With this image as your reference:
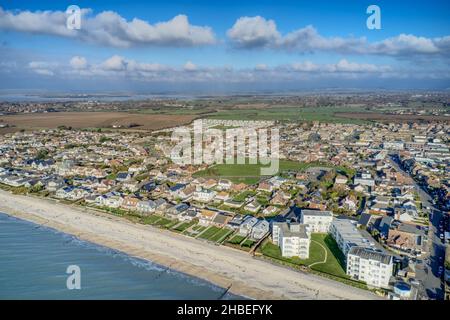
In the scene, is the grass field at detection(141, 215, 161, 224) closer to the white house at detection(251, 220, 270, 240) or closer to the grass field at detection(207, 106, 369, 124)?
the white house at detection(251, 220, 270, 240)

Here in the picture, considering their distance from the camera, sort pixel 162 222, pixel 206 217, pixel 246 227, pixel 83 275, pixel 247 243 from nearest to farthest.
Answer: pixel 83 275
pixel 247 243
pixel 246 227
pixel 206 217
pixel 162 222

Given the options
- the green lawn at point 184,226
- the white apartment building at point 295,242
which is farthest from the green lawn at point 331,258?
the green lawn at point 184,226

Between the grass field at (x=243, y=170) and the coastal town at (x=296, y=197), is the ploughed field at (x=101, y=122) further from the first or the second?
the grass field at (x=243, y=170)

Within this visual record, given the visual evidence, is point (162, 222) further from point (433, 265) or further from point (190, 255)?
point (433, 265)

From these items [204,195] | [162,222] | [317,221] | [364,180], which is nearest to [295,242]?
[317,221]

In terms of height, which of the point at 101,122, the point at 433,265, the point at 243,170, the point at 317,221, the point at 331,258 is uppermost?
the point at 101,122
